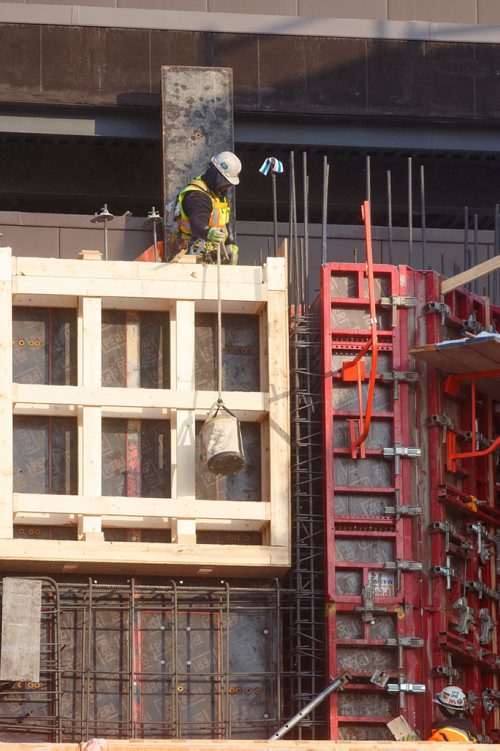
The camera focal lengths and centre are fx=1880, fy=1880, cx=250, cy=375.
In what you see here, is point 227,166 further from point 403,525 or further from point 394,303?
point 403,525

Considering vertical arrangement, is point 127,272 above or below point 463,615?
above

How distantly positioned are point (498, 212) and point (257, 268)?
420 centimetres

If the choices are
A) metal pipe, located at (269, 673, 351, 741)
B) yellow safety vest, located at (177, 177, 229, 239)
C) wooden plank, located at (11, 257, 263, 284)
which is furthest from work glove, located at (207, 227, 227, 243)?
metal pipe, located at (269, 673, 351, 741)

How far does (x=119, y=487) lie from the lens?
19.6 m

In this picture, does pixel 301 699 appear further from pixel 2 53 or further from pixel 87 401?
pixel 2 53

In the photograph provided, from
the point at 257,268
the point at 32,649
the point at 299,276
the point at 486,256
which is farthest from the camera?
the point at 486,256

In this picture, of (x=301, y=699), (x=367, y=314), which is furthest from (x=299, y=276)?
(x=301, y=699)

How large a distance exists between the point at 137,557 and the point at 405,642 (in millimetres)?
2897

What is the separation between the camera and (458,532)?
20359mm

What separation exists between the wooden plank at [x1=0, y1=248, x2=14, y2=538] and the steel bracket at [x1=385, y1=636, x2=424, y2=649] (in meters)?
4.04

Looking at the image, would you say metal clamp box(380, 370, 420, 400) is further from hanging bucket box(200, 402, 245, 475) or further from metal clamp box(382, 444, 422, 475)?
hanging bucket box(200, 402, 245, 475)

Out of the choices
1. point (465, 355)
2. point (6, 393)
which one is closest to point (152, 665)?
point (6, 393)

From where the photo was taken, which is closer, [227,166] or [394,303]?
[394,303]

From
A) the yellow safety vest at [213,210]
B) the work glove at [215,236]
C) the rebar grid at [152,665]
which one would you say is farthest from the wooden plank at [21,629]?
the yellow safety vest at [213,210]
